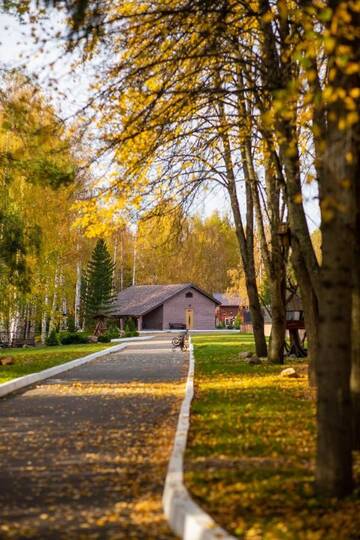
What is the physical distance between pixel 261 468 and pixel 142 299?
69.9 m

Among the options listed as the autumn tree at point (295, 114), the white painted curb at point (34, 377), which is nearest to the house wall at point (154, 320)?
the white painted curb at point (34, 377)

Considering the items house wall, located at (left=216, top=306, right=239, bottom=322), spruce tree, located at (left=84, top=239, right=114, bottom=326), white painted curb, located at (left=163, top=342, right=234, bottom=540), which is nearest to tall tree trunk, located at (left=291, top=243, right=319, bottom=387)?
white painted curb, located at (left=163, top=342, right=234, bottom=540)

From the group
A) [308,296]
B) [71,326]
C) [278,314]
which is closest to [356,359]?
[308,296]

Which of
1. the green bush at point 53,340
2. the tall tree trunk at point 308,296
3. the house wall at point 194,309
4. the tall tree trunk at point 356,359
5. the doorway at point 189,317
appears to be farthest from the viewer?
the doorway at point 189,317

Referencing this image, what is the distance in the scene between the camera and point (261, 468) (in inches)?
299

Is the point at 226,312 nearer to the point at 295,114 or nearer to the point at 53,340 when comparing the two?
the point at 53,340

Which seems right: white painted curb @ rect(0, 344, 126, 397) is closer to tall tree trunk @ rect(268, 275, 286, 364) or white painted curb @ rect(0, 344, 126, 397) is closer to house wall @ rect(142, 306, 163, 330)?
tall tree trunk @ rect(268, 275, 286, 364)

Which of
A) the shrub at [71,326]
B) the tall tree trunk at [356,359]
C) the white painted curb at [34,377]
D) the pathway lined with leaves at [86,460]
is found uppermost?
the shrub at [71,326]

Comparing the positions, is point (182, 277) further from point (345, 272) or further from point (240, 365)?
point (345, 272)

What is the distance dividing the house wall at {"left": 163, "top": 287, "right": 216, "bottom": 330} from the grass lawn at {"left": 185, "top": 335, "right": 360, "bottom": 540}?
207ft

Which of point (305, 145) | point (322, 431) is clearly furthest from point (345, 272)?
point (305, 145)

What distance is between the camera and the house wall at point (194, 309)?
77.6 metres

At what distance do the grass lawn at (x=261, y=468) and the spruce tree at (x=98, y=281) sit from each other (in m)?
53.7

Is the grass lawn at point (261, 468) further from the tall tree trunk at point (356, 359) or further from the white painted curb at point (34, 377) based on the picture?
the white painted curb at point (34, 377)
